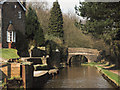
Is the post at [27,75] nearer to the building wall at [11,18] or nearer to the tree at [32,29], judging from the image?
the building wall at [11,18]

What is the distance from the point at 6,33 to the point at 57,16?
3025cm

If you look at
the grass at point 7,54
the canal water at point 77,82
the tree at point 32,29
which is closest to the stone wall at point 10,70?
the canal water at point 77,82

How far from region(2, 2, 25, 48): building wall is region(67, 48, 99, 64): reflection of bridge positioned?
2486 centimetres

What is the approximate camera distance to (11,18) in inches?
1308

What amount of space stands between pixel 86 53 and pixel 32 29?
23208mm

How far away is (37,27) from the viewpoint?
1624 inches

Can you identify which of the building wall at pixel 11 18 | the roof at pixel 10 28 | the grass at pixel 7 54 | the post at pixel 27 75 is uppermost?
the building wall at pixel 11 18

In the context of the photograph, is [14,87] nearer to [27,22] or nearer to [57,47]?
[27,22]

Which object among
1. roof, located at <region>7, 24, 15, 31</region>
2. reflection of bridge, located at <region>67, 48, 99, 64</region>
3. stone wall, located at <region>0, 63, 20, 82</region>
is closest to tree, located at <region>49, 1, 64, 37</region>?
reflection of bridge, located at <region>67, 48, 99, 64</region>

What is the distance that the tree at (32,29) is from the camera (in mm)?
39506

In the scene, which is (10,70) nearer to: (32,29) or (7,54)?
(7,54)

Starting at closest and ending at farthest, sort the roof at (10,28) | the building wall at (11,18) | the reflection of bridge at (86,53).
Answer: the building wall at (11,18), the roof at (10,28), the reflection of bridge at (86,53)

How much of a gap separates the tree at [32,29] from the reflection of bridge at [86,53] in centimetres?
1830

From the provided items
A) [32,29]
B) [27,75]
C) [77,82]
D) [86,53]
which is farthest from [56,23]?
[27,75]
